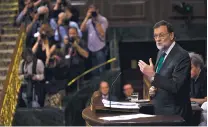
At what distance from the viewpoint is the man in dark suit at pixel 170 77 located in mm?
4598

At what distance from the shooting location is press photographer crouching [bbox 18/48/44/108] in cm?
1143

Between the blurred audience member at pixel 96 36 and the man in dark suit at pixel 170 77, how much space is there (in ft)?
23.2

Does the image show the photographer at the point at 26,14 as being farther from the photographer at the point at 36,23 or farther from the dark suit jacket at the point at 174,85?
the dark suit jacket at the point at 174,85

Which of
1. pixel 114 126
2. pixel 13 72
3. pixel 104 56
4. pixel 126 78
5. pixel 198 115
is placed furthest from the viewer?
pixel 126 78

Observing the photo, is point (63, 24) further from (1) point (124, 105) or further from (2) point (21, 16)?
(1) point (124, 105)

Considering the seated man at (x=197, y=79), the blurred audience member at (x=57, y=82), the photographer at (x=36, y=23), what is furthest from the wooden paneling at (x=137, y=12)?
the seated man at (x=197, y=79)

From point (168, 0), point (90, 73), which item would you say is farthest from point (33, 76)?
point (168, 0)

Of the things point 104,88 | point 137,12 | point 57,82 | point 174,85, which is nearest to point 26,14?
point 57,82

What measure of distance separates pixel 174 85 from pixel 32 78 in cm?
718

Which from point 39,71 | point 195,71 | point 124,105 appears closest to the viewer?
point 124,105

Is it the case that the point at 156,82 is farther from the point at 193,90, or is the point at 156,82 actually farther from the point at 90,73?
the point at 90,73

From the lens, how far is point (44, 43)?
11797 mm

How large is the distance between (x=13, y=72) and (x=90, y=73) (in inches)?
76.8

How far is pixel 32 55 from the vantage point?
11.5 m
